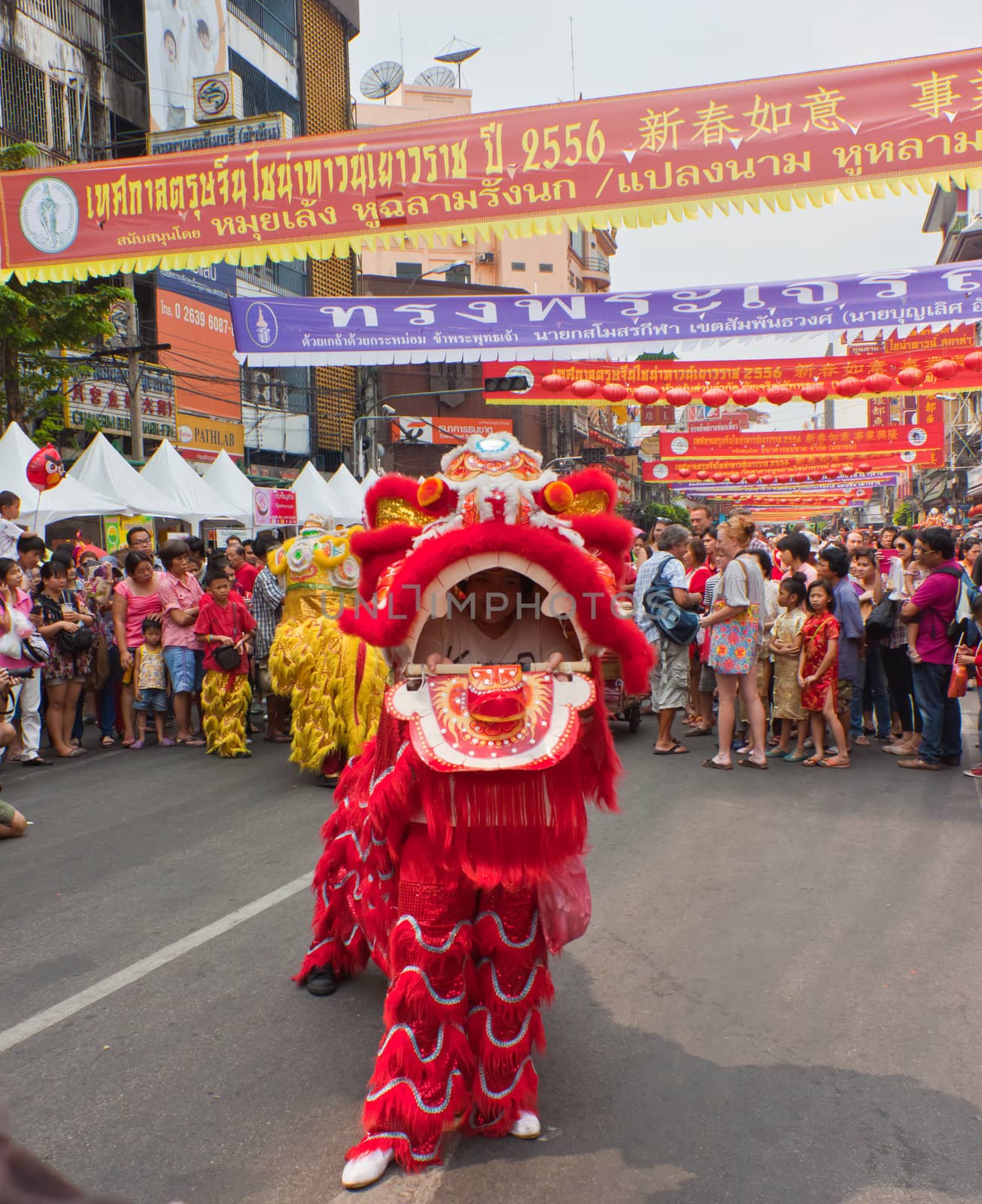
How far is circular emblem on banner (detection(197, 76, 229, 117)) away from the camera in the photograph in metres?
20.4

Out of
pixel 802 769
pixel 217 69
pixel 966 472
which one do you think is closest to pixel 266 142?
pixel 802 769

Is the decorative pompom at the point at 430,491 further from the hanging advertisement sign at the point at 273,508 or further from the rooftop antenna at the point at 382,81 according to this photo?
the rooftop antenna at the point at 382,81

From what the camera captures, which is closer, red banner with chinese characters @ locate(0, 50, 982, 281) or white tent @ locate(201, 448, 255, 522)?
red banner with chinese characters @ locate(0, 50, 982, 281)

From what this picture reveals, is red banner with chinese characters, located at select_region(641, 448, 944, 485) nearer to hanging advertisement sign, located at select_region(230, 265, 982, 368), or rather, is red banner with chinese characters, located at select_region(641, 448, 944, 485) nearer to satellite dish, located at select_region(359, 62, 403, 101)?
hanging advertisement sign, located at select_region(230, 265, 982, 368)

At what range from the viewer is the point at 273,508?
47.9 feet

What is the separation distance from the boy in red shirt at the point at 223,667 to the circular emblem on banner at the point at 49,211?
2.99m

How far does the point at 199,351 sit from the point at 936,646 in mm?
19138

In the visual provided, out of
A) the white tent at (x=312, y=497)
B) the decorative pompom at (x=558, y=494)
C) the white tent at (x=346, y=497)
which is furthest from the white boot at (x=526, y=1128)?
the white tent at (x=346, y=497)

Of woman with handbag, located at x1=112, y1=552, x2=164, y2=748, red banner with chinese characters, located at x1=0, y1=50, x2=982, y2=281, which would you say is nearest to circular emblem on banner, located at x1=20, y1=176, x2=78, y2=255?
red banner with chinese characters, located at x1=0, y1=50, x2=982, y2=281

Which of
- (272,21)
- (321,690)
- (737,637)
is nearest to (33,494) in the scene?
(321,690)

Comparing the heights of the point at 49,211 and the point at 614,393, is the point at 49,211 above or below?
above

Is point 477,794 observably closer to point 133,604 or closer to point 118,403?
point 133,604

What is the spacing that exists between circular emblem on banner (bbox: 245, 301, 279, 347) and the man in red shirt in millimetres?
2363

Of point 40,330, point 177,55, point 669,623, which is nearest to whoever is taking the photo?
point 669,623
